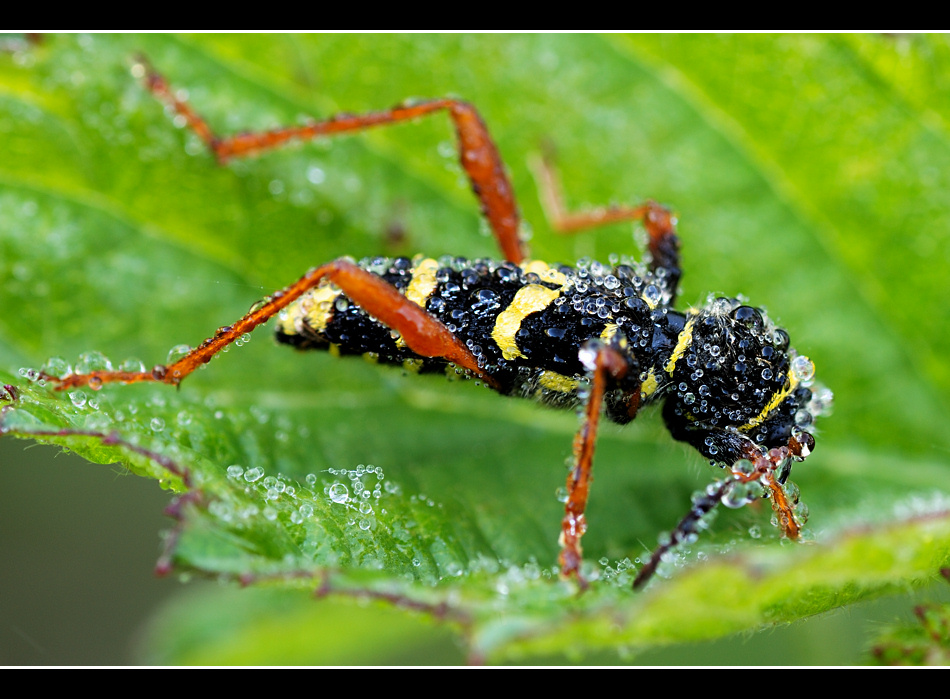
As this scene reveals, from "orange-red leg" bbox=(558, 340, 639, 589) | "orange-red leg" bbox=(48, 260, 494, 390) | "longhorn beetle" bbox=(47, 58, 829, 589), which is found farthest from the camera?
"longhorn beetle" bbox=(47, 58, 829, 589)

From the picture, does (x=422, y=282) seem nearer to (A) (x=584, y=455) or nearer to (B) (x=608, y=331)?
(B) (x=608, y=331)

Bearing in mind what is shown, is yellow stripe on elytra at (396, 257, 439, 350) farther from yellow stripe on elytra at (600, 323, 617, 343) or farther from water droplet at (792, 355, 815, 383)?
water droplet at (792, 355, 815, 383)

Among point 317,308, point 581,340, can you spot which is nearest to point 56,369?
point 317,308

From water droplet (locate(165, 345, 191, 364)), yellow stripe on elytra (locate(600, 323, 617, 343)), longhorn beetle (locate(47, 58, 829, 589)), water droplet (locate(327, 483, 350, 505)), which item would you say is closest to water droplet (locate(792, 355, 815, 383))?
longhorn beetle (locate(47, 58, 829, 589))

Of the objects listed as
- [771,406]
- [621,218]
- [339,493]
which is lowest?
[339,493]

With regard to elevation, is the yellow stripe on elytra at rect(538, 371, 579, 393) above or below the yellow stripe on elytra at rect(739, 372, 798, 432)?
above

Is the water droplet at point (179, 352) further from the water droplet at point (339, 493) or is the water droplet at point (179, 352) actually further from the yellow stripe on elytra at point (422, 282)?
the yellow stripe on elytra at point (422, 282)

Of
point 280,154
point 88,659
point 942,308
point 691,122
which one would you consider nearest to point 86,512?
point 88,659
